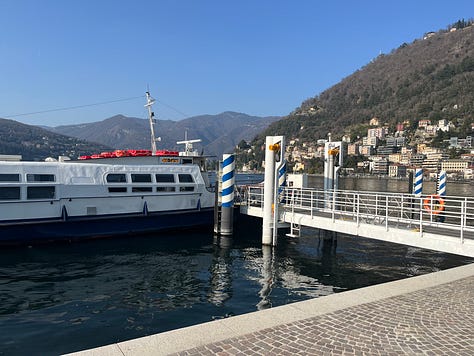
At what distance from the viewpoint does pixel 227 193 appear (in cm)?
1997

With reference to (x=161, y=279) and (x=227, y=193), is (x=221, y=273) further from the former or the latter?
(x=227, y=193)

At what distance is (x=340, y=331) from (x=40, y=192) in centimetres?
1630

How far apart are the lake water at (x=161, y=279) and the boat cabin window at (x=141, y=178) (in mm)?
3089

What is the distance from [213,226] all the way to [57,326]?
14.3 metres

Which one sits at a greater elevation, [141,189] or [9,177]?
[9,177]

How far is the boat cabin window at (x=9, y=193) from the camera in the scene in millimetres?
16891

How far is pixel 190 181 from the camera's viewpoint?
22.5m

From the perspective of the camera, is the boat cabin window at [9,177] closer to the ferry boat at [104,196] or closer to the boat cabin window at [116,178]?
the ferry boat at [104,196]

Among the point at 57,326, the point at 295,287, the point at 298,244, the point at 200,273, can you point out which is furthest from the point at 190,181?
the point at 57,326

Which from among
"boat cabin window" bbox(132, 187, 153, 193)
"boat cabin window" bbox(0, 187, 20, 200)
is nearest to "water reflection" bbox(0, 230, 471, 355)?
"boat cabin window" bbox(0, 187, 20, 200)

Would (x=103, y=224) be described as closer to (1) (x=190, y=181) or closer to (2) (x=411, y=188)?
(1) (x=190, y=181)

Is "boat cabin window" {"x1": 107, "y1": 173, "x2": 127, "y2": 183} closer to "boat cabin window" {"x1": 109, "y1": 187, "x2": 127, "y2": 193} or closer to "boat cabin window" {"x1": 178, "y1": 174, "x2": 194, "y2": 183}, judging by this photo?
"boat cabin window" {"x1": 109, "y1": 187, "x2": 127, "y2": 193}

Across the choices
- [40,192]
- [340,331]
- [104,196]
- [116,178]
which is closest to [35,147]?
[116,178]

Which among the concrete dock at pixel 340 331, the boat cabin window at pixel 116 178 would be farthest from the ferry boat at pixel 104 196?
the concrete dock at pixel 340 331
